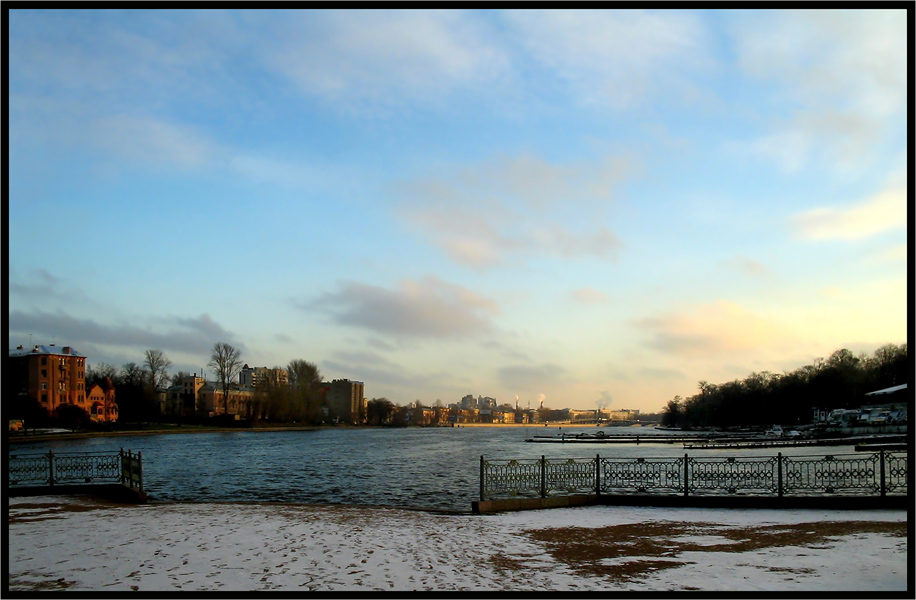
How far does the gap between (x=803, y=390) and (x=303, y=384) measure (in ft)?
340

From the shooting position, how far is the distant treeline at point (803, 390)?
104188 millimetres

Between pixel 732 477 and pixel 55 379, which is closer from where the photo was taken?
pixel 732 477

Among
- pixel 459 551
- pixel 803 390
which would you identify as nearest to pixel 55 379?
pixel 459 551

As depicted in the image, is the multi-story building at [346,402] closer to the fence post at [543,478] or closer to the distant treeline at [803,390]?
the distant treeline at [803,390]

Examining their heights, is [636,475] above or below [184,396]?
above

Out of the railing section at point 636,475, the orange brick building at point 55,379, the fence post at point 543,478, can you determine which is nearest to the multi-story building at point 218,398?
the orange brick building at point 55,379

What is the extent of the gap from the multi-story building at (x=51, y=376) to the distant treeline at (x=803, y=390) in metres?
122

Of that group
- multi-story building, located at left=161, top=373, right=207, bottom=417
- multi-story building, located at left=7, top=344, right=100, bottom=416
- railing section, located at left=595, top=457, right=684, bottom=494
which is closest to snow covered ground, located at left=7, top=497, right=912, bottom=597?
railing section, located at left=595, top=457, right=684, bottom=494

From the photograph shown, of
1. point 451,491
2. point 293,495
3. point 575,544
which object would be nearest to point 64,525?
point 575,544

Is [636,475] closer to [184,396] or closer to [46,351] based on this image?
[46,351]

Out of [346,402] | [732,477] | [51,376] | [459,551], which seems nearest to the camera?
[459,551]

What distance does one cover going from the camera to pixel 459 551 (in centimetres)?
1147

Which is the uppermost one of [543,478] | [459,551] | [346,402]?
[459,551]

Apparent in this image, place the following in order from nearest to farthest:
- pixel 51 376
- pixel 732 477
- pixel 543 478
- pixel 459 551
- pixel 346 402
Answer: pixel 459 551
pixel 543 478
pixel 732 477
pixel 51 376
pixel 346 402
